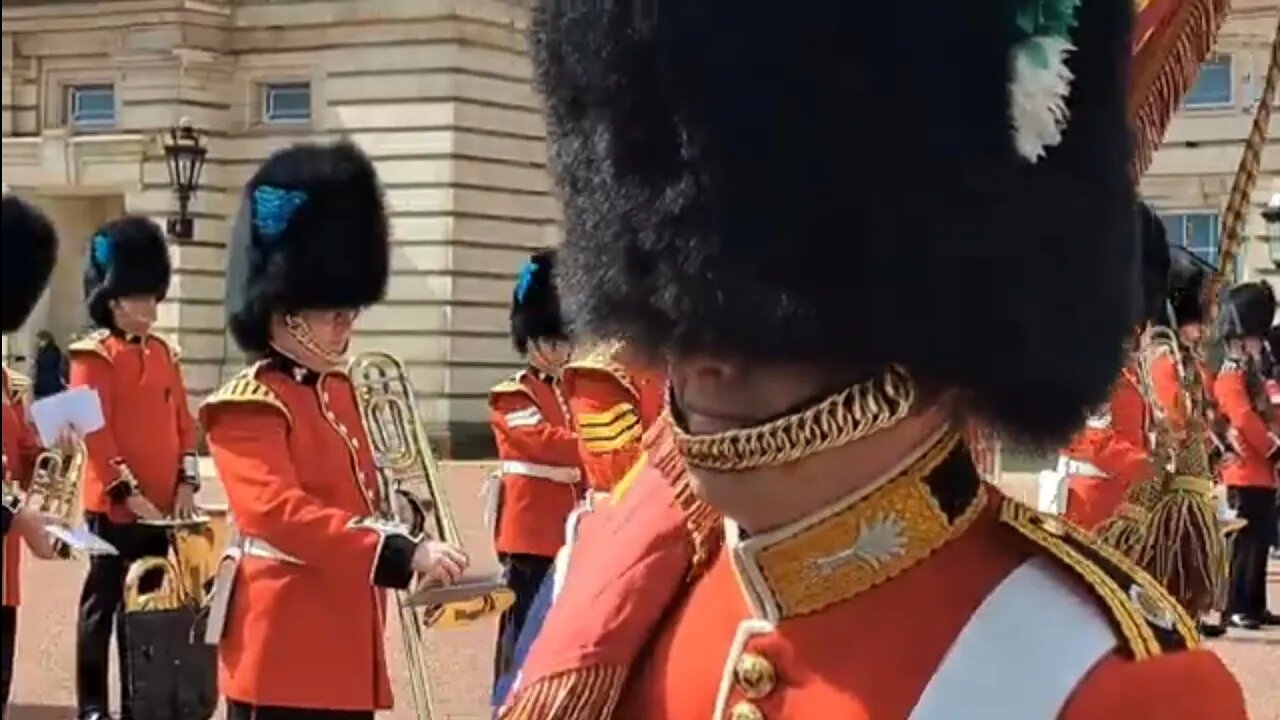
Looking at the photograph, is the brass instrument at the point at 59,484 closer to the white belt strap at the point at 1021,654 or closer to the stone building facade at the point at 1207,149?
the white belt strap at the point at 1021,654

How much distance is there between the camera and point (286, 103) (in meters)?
19.7

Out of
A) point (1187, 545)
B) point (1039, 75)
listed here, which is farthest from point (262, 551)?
point (1039, 75)

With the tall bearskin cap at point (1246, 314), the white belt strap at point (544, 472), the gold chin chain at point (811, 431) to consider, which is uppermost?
the gold chin chain at point (811, 431)

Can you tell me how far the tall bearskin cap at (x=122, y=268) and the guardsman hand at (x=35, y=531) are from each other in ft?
6.28

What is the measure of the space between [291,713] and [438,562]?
1.58 feet

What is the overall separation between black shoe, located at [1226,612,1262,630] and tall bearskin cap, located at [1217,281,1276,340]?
1355mm

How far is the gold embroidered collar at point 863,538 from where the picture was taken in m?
1.85

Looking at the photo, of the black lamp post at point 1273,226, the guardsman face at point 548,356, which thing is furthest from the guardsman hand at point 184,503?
the black lamp post at point 1273,226

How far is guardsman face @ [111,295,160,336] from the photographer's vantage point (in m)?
7.30

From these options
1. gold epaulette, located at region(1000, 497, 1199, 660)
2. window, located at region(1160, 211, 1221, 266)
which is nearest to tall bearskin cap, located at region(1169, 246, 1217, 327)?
gold epaulette, located at region(1000, 497, 1199, 660)

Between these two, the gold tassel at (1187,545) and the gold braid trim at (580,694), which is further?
the gold tassel at (1187,545)

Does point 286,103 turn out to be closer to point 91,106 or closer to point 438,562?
point 91,106

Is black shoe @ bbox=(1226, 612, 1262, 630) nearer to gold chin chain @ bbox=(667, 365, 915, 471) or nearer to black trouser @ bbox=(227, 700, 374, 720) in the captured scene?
black trouser @ bbox=(227, 700, 374, 720)

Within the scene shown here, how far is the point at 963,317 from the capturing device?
185cm
